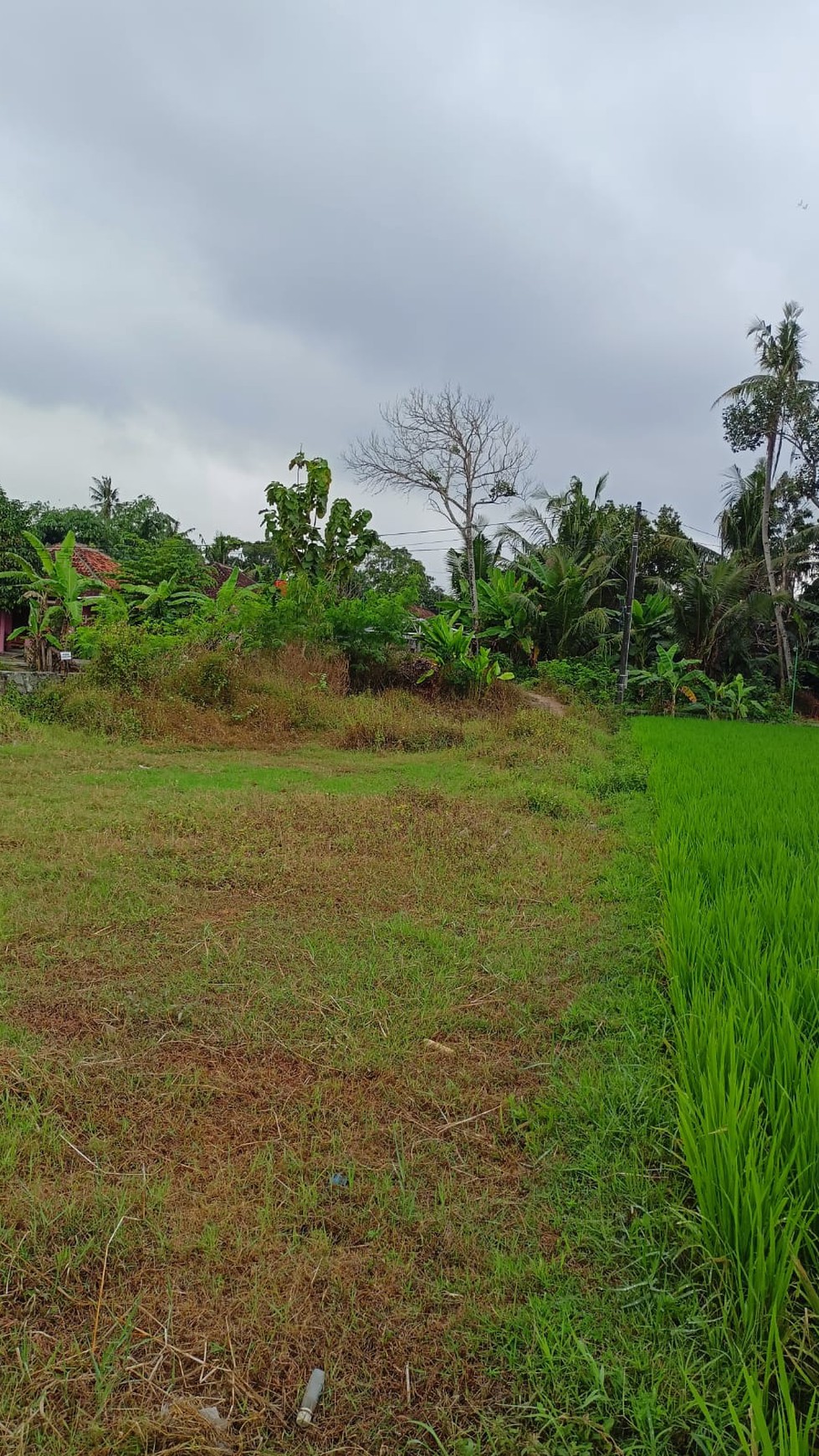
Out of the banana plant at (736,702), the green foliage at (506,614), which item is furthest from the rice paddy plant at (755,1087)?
the banana plant at (736,702)

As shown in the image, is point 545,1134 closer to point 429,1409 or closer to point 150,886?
point 429,1409

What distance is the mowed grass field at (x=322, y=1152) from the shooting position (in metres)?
1.32

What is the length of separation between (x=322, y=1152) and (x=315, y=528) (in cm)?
1432

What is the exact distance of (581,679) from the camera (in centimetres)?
1691

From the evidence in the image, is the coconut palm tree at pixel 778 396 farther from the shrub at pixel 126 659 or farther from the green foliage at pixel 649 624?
the shrub at pixel 126 659

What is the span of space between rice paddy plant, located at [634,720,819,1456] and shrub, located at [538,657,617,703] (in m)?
12.5

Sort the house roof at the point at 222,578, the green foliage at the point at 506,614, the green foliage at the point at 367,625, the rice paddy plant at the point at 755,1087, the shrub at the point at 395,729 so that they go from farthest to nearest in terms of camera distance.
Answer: the house roof at the point at 222,578
the green foliage at the point at 506,614
the green foliage at the point at 367,625
the shrub at the point at 395,729
the rice paddy plant at the point at 755,1087

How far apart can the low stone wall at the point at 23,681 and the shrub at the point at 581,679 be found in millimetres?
10154

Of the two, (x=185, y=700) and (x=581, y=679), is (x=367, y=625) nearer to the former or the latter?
(x=185, y=700)

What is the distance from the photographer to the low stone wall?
383 inches

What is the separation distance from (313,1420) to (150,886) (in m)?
2.85

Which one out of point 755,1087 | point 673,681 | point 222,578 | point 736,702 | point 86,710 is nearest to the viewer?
point 755,1087

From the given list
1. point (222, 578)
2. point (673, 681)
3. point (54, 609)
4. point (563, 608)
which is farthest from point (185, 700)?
point (222, 578)

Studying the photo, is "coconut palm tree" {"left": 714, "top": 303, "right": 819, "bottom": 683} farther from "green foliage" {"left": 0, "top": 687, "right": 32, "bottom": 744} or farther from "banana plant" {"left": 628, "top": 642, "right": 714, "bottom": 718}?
"green foliage" {"left": 0, "top": 687, "right": 32, "bottom": 744}
